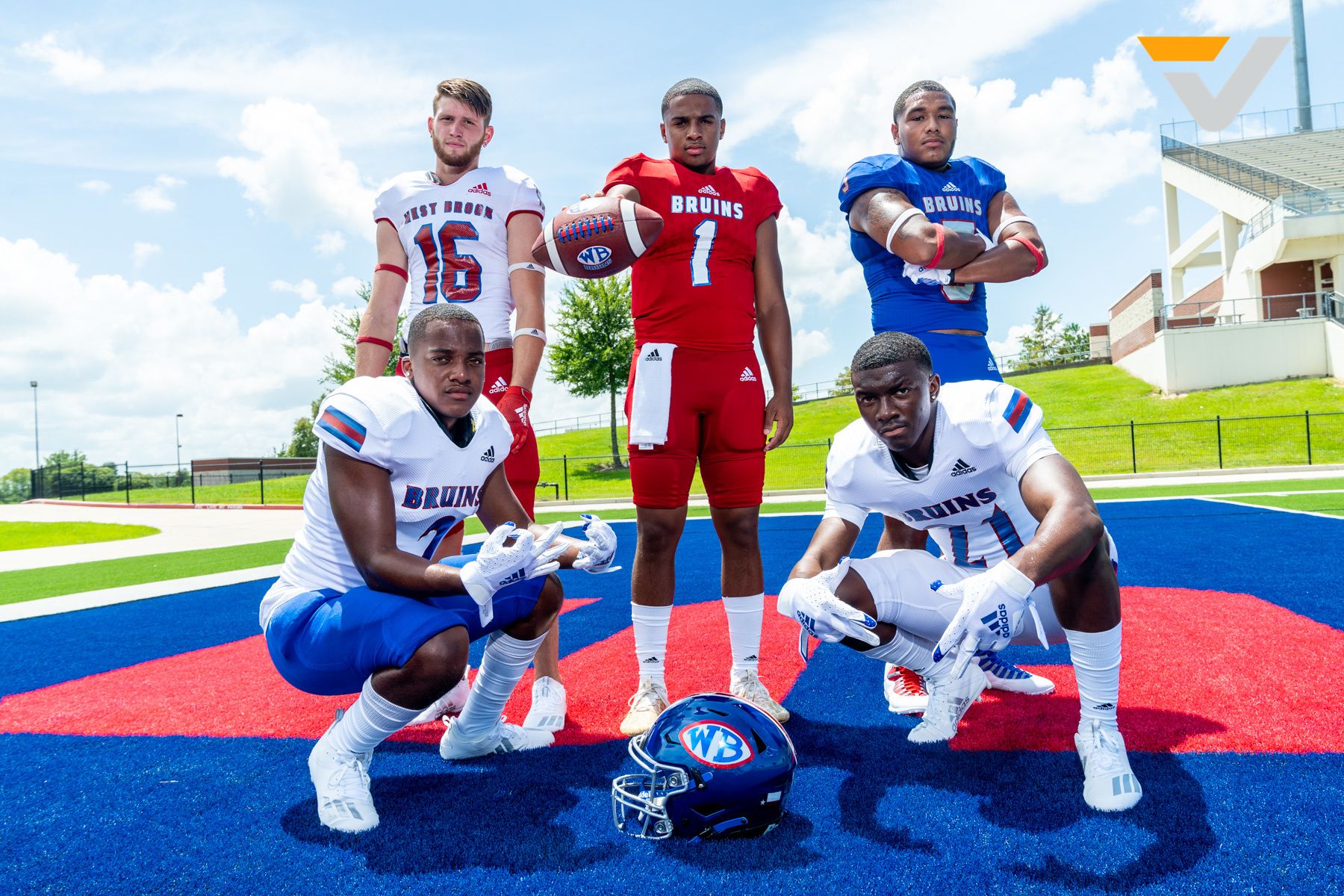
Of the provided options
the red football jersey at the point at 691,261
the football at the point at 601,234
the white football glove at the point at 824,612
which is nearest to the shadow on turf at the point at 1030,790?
the white football glove at the point at 824,612

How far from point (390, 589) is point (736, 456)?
4.92ft

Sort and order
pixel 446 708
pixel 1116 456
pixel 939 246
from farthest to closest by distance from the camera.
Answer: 1. pixel 1116 456
2. pixel 446 708
3. pixel 939 246

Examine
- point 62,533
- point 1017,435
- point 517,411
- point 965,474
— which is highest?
point 517,411

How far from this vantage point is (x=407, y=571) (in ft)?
7.97

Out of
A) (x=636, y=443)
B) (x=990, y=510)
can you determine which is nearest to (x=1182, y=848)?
(x=990, y=510)

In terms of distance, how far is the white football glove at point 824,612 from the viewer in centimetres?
237

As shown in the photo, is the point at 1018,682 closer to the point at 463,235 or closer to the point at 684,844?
the point at 684,844

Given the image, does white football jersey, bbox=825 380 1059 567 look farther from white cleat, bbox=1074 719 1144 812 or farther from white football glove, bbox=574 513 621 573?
white football glove, bbox=574 513 621 573

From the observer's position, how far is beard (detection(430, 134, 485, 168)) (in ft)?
11.7

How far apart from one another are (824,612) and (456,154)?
98.1 inches

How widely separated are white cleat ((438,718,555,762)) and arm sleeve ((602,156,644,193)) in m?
2.14

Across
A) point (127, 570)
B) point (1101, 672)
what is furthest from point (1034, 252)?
point (127, 570)

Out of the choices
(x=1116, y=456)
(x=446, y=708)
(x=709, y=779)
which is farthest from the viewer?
(x=1116, y=456)

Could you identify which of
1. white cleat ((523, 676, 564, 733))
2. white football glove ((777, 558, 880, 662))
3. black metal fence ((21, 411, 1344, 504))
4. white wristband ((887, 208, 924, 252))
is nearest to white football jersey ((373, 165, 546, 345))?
white cleat ((523, 676, 564, 733))
